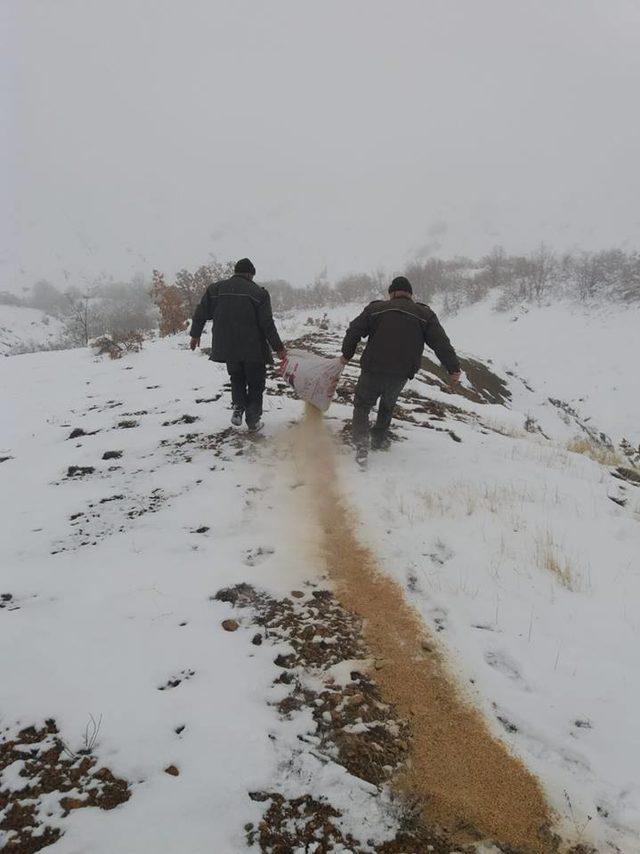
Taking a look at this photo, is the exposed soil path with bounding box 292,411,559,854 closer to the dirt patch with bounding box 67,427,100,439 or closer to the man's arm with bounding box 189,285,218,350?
the man's arm with bounding box 189,285,218,350

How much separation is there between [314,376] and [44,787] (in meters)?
4.78

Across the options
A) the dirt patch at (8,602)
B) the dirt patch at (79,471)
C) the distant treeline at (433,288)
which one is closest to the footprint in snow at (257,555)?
the dirt patch at (8,602)

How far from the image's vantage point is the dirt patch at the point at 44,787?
1785 millimetres

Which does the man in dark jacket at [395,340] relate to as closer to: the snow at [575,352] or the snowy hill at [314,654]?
the snowy hill at [314,654]

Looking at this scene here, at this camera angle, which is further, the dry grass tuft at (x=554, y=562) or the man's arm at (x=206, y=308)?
the man's arm at (x=206, y=308)

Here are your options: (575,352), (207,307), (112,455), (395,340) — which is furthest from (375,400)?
(575,352)

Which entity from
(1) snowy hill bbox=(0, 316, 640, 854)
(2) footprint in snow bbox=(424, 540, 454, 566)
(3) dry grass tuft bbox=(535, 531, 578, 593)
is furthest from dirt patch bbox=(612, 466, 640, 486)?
(2) footprint in snow bbox=(424, 540, 454, 566)

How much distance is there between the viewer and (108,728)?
2197 mm

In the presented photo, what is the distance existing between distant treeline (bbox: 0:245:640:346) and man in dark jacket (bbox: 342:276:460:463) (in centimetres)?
1106

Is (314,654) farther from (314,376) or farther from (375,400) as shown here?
(314,376)

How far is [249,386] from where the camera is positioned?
6.11 metres

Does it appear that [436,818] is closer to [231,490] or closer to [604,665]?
[604,665]

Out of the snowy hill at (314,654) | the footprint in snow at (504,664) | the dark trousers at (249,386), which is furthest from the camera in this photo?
the dark trousers at (249,386)

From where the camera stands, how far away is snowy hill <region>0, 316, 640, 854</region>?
189 centimetres
